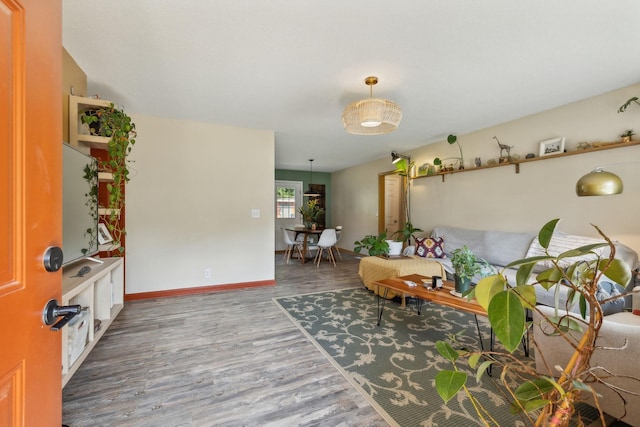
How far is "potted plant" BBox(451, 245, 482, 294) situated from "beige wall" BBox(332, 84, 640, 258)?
168 centimetres

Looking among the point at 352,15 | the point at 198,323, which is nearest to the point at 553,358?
the point at 352,15

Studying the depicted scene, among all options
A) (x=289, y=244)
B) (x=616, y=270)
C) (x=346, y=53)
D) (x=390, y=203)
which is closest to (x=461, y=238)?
(x=390, y=203)

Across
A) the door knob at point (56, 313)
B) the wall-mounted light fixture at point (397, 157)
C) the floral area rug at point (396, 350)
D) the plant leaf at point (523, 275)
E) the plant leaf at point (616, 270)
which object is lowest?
the floral area rug at point (396, 350)

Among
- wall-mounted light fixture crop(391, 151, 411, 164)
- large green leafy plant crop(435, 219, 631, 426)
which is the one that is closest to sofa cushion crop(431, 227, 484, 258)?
wall-mounted light fixture crop(391, 151, 411, 164)

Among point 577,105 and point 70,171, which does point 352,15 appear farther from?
point 577,105

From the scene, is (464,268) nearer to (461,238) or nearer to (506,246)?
(506,246)

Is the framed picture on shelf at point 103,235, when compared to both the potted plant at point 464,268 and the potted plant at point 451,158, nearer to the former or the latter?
the potted plant at point 464,268

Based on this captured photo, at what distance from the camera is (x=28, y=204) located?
0.68 metres

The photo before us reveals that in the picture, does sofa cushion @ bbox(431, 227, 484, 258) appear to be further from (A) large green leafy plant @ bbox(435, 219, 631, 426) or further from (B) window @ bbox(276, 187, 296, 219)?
(B) window @ bbox(276, 187, 296, 219)

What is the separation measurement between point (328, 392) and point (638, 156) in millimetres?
3526

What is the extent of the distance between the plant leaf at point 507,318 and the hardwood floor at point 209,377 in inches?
51.9

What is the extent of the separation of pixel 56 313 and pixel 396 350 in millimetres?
2199

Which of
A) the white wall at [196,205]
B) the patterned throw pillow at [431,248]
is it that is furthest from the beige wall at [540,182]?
the white wall at [196,205]

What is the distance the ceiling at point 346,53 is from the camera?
1.72 meters
